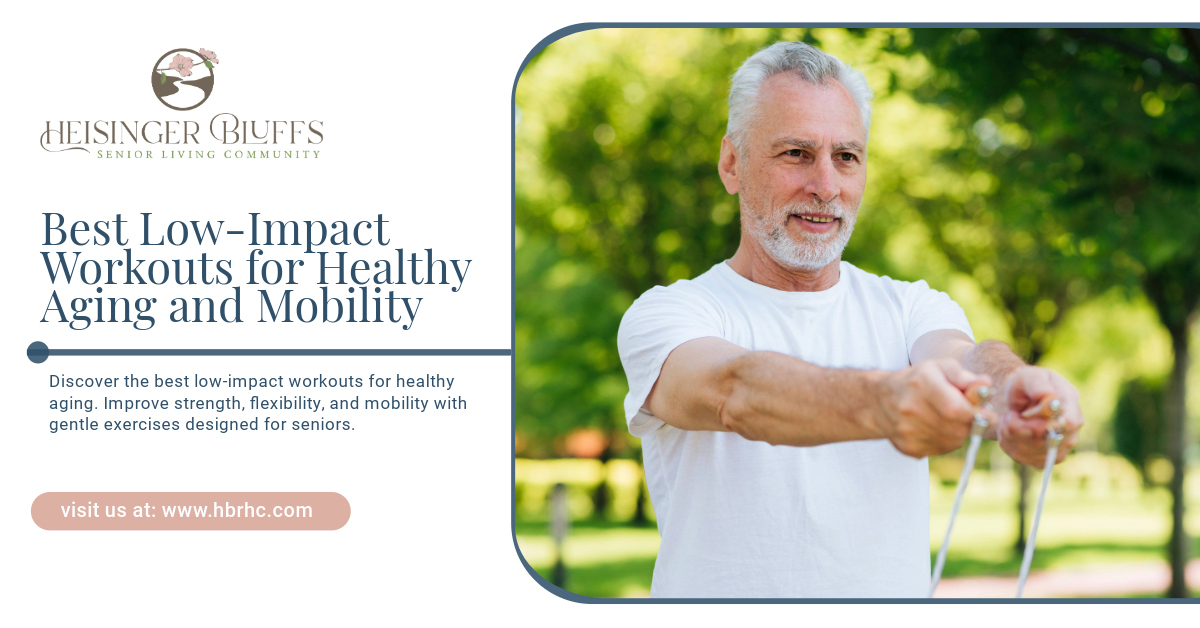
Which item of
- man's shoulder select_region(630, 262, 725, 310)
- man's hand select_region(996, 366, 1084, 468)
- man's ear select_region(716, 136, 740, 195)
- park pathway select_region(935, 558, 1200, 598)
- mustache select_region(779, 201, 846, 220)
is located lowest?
park pathway select_region(935, 558, 1200, 598)

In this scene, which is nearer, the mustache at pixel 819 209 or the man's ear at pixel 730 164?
the mustache at pixel 819 209

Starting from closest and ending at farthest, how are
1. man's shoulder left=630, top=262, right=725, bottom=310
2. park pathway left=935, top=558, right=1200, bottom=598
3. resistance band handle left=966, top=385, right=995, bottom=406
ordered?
resistance band handle left=966, top=385, right=995, bottom=406, man's shoulder left=630, top=262, right=725, bottom=310, park pathway left=935, top=558, right=1200, bottom=598

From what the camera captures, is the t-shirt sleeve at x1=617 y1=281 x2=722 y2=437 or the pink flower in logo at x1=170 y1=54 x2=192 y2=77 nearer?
the t-shirt sleeve at x1=617 y1=281 x2=722 y2=437

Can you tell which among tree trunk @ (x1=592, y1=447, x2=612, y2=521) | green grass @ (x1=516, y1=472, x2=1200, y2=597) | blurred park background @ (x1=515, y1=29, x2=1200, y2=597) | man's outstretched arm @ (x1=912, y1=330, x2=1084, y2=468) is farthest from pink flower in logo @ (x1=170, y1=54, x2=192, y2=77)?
tree trunk @ (x1=592, y1=447, x2=612, y2=521)

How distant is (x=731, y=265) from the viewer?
2.44m

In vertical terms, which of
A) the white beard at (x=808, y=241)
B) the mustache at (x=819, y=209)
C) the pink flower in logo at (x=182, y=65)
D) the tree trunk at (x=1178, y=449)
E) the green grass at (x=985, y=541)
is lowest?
the green grass at (x=985, y=541)

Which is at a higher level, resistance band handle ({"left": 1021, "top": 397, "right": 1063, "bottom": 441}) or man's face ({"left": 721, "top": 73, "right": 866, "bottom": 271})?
man's face ({"left": 721, "top": 73, "right": 866, "bottom": 271})

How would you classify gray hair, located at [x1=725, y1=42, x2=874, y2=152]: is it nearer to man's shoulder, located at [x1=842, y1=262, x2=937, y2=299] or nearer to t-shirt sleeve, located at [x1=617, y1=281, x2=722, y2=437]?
man's shoulder, located at [x1=842, y1=262, x2=937, y2=299]

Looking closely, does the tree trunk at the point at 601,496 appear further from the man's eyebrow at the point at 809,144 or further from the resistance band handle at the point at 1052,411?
the resistance band handle at the point at 1052,411

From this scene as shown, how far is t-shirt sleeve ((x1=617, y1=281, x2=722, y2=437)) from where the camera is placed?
6.73ft

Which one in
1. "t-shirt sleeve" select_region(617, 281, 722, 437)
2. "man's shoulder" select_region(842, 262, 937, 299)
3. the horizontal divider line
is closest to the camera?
"t-shirt sleeve" select_region(617, 281, 722, 437)

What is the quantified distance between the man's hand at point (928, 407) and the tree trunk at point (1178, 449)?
7.46 m

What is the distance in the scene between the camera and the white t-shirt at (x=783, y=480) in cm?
219

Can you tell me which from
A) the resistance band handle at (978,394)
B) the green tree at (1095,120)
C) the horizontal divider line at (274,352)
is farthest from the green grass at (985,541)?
the resistance band handle at (978,394)
